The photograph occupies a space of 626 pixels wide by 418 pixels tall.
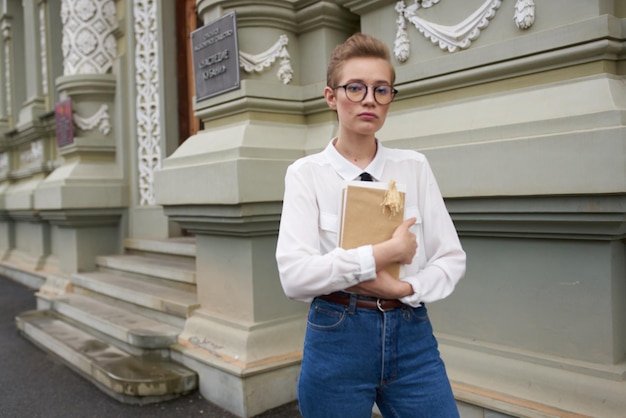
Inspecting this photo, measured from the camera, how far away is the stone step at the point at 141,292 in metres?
4.21

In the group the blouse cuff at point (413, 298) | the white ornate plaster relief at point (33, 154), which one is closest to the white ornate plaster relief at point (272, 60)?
the blouse cuff at point (413, 298)

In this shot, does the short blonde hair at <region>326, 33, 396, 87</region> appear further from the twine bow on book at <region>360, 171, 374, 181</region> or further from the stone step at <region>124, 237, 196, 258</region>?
the stone step at <region>124, 237, 196, 258</region>

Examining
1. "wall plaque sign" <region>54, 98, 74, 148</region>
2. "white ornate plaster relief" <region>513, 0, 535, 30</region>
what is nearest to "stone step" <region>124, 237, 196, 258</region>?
"wall plaque sign" <region>54, 98, 74, 148</region>

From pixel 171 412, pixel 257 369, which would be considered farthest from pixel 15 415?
pixel 257 369

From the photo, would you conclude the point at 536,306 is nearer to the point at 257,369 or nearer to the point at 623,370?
the point at 623,370

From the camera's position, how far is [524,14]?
2611mm

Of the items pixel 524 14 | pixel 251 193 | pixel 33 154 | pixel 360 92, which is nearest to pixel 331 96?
pixel 360 92

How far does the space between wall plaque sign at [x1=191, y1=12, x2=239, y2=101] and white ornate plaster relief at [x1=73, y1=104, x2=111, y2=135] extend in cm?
270

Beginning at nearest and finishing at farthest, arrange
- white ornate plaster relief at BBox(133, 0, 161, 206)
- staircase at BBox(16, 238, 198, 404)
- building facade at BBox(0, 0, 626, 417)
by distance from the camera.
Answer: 1. building facade at BBox(0, 0, 626, 417)
2. staircase at BBox(16, 238, 198, 404)
3. white ornate plaster relief at BBox(133, 0, 161, 206)

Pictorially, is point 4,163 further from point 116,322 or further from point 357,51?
point 357,51

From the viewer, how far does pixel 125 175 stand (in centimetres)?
637

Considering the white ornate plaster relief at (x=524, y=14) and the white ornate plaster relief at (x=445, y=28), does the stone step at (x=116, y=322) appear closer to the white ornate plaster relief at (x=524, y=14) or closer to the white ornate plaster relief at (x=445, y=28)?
the white ornate plaster relief at (x=445, y=28)

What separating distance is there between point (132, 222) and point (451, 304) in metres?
4.39

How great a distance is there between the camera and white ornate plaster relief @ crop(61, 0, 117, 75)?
20.4 ft
